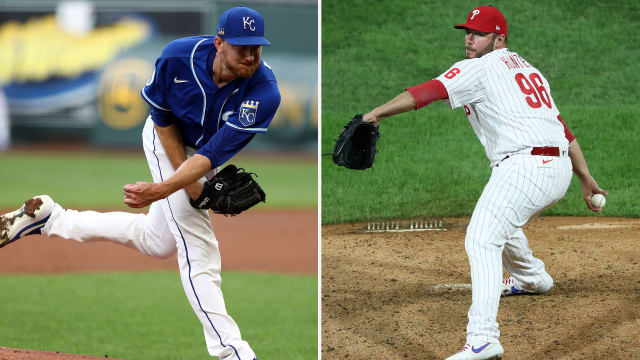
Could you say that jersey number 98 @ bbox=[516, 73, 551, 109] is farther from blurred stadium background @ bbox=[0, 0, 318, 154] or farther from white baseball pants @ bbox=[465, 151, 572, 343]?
blurred stadium background @ bbox=[0, 0, 318, 154]

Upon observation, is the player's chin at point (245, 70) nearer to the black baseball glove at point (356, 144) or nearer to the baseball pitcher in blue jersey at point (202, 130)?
the baseball pitcher in blue jersey at point (202, 130)

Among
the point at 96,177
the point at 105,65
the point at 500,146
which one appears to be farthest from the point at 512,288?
the point at 105,65

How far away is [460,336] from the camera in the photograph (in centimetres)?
379

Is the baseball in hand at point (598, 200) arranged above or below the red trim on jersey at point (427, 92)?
below

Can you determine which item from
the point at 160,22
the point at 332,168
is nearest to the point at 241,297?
the point at 332,168

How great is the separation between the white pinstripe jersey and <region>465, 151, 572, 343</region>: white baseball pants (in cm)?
8

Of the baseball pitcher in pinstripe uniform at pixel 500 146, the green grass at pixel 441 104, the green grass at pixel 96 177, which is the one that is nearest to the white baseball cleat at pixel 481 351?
the baseball pitcher in pinstripe uniform at pixel 500 146

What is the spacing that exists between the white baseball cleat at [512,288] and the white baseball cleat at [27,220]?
2.44 metres

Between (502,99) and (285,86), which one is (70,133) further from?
(502,99)

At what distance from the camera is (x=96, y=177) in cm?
1633

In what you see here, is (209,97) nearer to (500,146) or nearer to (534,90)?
(500,146)

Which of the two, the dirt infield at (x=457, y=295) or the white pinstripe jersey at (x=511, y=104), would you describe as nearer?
the white pinstripe jersey at (x=511, y=104)

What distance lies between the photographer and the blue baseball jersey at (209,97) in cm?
361

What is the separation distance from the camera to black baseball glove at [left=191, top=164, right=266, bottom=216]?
3650 millimetres
